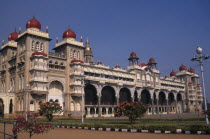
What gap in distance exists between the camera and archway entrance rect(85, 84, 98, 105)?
206 ft

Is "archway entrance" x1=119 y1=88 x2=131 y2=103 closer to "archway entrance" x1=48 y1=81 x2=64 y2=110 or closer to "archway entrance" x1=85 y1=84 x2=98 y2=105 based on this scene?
"archway entrance" x1=85 y1=84 x2=98 y2=105

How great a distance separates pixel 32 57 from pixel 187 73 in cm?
7705

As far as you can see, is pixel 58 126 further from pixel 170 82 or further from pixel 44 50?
pixel 170 82

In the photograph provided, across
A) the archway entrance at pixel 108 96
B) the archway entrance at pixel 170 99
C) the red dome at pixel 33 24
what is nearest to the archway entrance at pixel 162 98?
the archway entrance at pixel 170 99

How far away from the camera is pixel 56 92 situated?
54.5 m

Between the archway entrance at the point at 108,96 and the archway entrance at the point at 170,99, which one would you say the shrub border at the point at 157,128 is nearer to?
the archway entrance at the point at 108,96

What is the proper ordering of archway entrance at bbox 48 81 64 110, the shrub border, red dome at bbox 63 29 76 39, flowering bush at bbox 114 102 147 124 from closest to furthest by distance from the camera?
the shrub border → flowering bush at bbox 114 102 147 124 → archway entrance at bbox 48 81 64 110 → red dome at bbox 63 29 76 39

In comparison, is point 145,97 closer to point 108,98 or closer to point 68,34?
point 108,98

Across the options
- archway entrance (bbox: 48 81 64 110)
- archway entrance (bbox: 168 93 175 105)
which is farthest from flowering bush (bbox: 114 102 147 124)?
archway entrance (bbox: 168 93 175 105)

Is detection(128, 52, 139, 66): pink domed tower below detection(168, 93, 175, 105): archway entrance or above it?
above

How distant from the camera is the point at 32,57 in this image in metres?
49.7

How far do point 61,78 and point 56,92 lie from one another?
376cm

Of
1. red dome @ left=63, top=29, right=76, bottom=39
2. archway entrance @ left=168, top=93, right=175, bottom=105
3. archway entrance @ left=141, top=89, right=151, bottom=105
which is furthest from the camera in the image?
archway entrance @ left=168, top=93, right=175, bottom=105

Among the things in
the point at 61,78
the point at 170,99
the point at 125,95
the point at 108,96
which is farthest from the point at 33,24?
the point at 170,99
